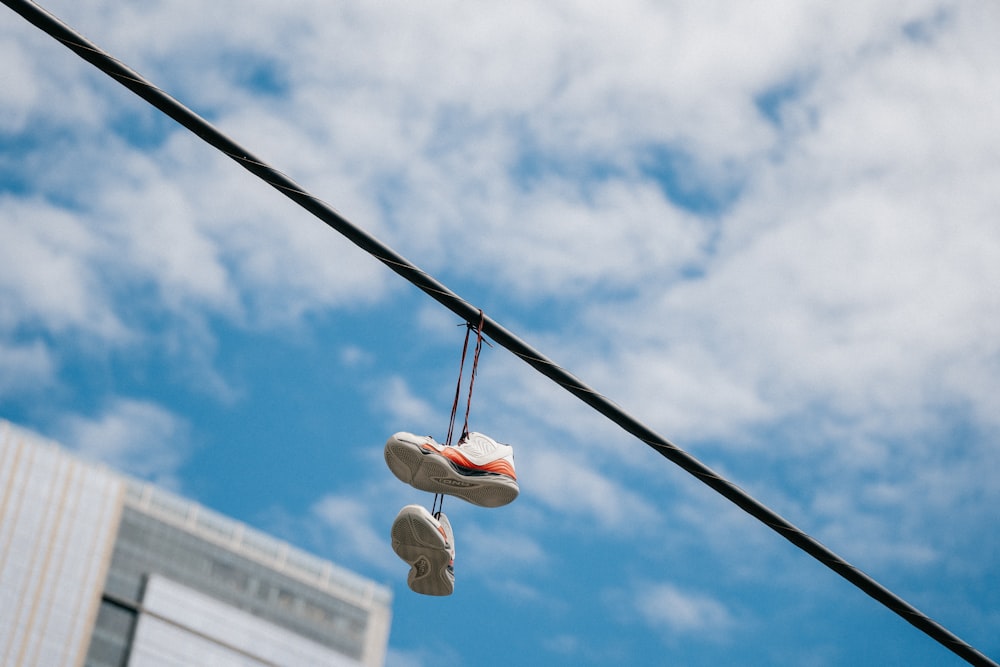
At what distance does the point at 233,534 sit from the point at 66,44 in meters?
86.4

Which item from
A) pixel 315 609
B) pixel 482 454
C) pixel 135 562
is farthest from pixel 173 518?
pixel 482 454

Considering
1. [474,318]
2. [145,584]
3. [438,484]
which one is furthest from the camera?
[145,584]

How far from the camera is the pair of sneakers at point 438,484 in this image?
7562 millimetres

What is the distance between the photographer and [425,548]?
7867 mm

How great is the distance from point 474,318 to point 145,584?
79593 mm

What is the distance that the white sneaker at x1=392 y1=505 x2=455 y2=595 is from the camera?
780 cm

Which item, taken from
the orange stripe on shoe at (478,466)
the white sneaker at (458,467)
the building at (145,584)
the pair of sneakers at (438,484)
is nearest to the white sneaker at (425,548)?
the pair of sneakers at (438,484)

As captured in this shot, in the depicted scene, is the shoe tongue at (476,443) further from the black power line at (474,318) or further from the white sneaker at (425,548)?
the black power line at (474,318)

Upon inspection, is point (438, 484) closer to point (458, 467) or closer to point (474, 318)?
point (458, 467)

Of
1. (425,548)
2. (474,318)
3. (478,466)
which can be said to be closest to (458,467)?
(478,466)

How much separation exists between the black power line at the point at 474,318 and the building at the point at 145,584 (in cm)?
7465

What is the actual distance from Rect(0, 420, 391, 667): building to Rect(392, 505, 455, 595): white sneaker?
73.1m

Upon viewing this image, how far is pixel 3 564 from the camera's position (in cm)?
7525

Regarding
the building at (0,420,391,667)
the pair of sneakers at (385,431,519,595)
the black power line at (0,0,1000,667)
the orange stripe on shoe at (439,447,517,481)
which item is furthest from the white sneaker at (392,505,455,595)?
the building at (0,420,391,667)
